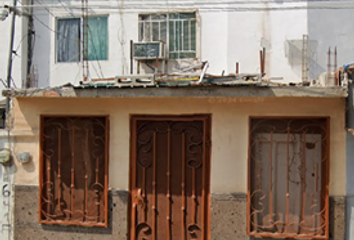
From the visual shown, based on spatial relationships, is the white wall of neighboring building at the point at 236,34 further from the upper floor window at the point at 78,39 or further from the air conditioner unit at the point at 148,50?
the air conditioner unit at the point at 148,50

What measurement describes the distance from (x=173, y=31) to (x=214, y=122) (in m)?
2.64

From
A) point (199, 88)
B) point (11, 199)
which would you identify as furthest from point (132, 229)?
point (199, 88)

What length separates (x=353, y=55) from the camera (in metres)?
7.25

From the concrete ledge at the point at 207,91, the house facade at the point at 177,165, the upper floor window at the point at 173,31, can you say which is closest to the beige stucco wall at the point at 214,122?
the house facade at the point at 177,165

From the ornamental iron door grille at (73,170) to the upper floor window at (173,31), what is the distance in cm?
236

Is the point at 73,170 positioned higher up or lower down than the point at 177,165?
lower down

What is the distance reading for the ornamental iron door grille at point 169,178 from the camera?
614 cm

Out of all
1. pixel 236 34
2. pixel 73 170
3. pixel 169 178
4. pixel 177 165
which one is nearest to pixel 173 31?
pixel 236 34

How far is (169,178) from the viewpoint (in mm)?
→ 6188

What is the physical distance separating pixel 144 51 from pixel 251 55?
7.05 ft

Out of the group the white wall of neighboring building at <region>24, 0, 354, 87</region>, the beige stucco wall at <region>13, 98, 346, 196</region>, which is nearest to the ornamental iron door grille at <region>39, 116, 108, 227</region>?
the beige stucco wall at <region>13, 98, 346, 196</region>

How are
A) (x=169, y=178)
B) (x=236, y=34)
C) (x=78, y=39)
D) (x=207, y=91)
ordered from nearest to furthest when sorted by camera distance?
(x=207, y=91), (x=169, y=178), (x=236, y=34), (x=78, y=39)

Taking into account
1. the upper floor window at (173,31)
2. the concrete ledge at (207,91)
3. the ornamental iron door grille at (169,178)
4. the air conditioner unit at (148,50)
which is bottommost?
the ornamental iron door grille at (169,178)

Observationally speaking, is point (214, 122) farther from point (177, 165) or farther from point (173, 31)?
point (173, 31)
